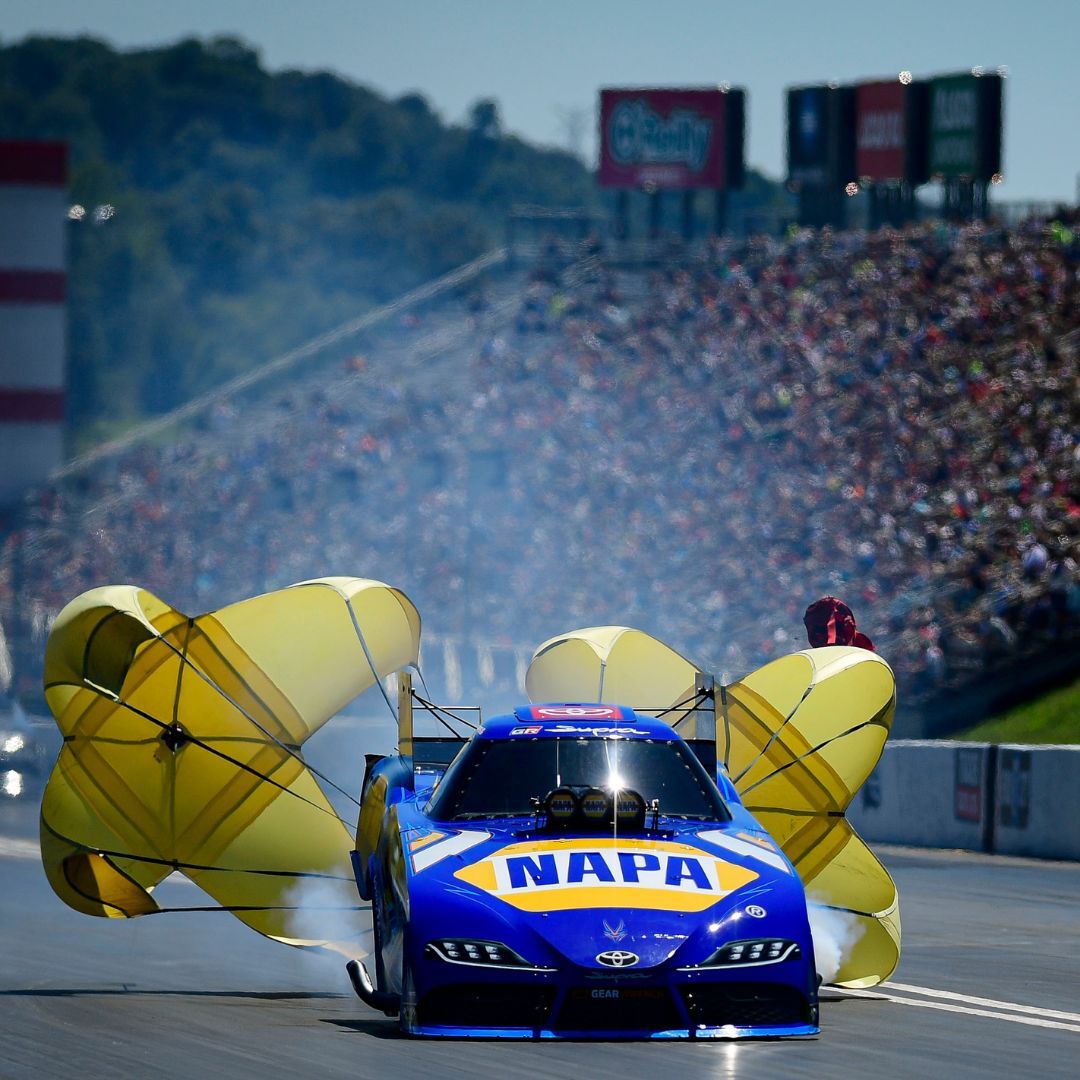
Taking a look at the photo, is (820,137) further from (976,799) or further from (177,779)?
(177,779)

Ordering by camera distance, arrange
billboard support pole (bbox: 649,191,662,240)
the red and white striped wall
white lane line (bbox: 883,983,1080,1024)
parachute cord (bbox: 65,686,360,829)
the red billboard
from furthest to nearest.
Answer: the red and white striped wall
billboard support pole (bbox: 649,191,662,240)
the red billboard
parachute cord (bbox: 65,686,360,829)
white lane line (bbox: 883,983,1080,1024)

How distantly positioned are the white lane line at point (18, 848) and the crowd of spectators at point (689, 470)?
12490 millimetres

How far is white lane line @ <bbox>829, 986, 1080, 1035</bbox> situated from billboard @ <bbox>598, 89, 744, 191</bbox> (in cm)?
4892

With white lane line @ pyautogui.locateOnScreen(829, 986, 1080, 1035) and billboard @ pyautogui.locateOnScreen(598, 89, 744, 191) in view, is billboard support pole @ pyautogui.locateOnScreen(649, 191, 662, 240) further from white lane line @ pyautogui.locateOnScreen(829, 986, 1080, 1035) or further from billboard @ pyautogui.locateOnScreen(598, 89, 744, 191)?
white lane line @ pyautogui.locateOnScreen(829, 986, 1080, 1035)

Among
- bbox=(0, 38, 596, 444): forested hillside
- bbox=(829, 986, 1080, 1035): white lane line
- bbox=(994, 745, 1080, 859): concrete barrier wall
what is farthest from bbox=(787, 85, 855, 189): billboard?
bbox=(0, 38, 596, 444): forested hillside

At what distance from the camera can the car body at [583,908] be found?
8578mm

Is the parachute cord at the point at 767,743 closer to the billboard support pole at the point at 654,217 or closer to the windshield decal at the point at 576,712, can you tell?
the windshield decal at the point at 576,712

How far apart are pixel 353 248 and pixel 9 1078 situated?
518ft

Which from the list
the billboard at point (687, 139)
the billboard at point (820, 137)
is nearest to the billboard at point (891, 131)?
the billboard at point (820, 137)

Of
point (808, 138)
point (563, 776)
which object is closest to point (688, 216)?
point (808, 138)

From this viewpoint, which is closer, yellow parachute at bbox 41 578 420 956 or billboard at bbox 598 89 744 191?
yellow parachute at bbox 41 578 420 956

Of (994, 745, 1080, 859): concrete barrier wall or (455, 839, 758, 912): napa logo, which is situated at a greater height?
(455, 839, 758, 912): napa logo

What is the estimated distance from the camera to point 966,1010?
10219 mm

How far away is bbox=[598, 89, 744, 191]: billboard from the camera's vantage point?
5847 cm
